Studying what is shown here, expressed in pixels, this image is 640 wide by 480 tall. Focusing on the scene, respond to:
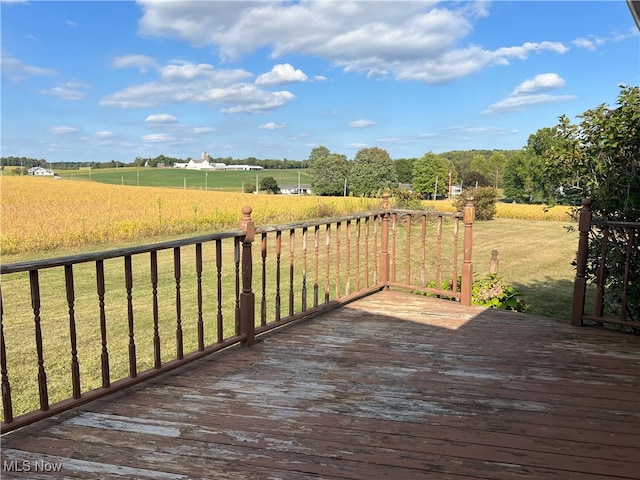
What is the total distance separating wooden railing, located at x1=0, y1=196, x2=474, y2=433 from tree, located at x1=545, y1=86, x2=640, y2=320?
4.24 feet

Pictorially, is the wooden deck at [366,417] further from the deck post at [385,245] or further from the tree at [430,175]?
the tree at [430,175]

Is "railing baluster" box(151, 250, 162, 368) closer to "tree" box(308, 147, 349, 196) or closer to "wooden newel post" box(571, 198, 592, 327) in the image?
"wooden newel post" box(571, 198, 592, 327)

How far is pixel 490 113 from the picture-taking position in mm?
A: 12312

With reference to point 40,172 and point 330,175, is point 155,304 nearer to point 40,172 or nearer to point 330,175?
point 330,175

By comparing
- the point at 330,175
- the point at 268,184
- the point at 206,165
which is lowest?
the point at 268,184

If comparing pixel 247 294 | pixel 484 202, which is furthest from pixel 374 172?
pixel 247 294

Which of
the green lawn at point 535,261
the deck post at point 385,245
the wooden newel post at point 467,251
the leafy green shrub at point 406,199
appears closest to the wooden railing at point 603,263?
the green lawn at point 535,261

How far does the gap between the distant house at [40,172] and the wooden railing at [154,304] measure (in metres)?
42.3

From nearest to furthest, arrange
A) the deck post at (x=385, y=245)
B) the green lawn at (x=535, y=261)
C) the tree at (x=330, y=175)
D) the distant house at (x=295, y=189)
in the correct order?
Answer: the deck post at (x=385, y=245), the green lawn at (x=535, y=261), the distant house at (x=295, y=189), the tree at (x=330, y=175)

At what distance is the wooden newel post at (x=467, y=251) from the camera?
4.16 m

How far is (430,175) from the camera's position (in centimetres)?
5059

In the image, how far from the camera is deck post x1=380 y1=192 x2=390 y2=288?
4645 millimetres

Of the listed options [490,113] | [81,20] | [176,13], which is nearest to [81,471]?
[176,13]

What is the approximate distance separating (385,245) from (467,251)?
2.92ft
